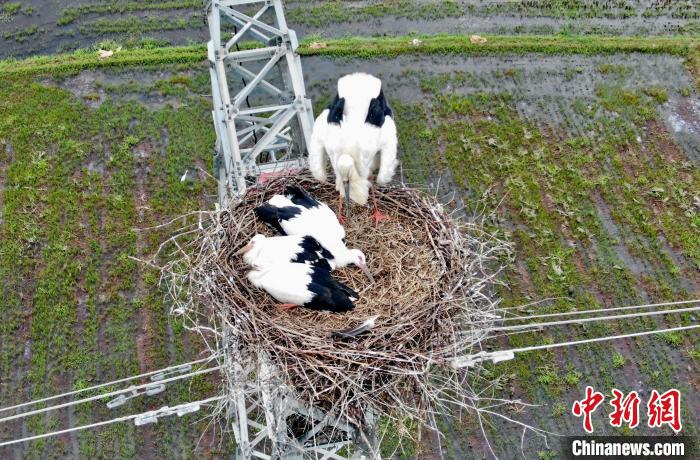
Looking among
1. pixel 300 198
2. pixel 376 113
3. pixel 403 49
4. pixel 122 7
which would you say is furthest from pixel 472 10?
pixel 300 198

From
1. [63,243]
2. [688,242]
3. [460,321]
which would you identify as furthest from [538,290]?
[63,243]

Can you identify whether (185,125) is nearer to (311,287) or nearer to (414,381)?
(311,287)

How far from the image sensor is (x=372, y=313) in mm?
5789

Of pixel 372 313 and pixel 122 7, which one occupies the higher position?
pixel 122 7

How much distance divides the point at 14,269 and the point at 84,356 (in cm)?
198

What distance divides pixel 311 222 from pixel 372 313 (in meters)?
0.97

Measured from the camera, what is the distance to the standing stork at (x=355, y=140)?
6082mm

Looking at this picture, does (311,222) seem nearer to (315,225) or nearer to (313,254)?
(315,225)

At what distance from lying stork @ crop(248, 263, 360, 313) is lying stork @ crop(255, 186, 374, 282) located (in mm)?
340

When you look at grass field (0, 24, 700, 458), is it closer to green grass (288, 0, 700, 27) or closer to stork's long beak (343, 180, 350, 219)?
green grass (288, 0, 700, 27)

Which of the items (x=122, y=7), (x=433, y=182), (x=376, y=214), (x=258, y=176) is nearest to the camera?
(x=376, y=214)

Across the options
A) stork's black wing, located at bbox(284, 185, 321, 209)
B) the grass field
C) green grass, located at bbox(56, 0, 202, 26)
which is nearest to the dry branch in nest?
stork's black wing, located at bbox(284, 185, 321, 209)

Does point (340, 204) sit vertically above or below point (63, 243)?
above

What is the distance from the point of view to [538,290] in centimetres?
995
